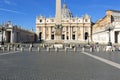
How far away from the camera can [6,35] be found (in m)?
77.1

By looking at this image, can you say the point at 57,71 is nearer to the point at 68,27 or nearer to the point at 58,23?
the point at 58,23

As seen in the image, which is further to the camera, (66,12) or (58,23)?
(66,12)

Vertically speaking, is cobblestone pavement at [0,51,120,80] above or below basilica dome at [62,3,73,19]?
below

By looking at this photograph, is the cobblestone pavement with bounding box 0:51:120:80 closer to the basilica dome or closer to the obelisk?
the obelisk

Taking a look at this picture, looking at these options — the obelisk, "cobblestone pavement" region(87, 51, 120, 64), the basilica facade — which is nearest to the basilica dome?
the basilica facade

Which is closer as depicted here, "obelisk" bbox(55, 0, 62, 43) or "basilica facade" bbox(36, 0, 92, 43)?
"obelisk" bbox(55, 0, 62, 43)

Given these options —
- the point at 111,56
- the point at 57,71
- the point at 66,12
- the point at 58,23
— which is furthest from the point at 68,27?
the point at 57,71

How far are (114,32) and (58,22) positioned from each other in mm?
34722

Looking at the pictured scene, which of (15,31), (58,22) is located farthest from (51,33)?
(58,22)

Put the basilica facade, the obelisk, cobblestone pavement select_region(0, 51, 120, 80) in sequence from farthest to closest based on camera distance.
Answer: the basilica facade < the obelisk < cobblestone pavement select_region(0, 51, 120, 80)

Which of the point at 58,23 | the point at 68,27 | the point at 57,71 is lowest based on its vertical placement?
the point at 57,71

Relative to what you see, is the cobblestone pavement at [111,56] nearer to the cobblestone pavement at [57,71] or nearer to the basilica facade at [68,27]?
the cobblestone pavement at [57,71]

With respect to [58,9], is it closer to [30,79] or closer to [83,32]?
[30,79]

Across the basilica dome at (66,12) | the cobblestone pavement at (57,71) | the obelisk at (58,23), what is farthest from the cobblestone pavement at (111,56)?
the basilica dome at (66,12)
